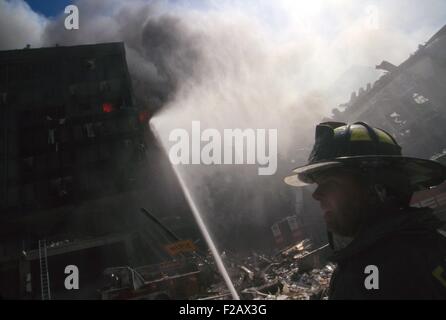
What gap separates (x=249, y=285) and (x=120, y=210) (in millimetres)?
15290

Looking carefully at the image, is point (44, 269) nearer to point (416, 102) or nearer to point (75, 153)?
point (75, 153)

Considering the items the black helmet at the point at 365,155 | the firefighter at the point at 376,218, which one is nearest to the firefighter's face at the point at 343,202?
the firefighter at the point at 376,218

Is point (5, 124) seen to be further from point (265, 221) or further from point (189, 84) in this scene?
point (265, 221)

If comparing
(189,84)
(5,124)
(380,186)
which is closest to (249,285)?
(380,186)

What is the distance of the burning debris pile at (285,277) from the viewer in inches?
354

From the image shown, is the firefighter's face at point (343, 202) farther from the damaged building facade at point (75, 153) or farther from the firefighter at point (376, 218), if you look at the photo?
the damaged building facade at point (75, 153)

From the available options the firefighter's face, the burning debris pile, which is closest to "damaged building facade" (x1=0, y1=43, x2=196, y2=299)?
the burning debris pile

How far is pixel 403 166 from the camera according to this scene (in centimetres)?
203

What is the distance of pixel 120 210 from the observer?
75.7 ft

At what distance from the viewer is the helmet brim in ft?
5.98

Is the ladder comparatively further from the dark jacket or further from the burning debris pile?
the dark jacket

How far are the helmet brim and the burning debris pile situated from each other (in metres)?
6.34

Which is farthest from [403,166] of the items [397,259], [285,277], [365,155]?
[285,277]

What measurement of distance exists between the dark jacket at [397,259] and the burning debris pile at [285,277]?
6898 mm
